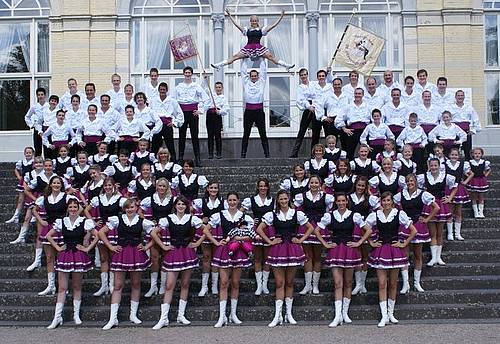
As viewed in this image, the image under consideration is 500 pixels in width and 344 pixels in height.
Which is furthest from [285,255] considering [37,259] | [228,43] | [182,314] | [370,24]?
[370,24]

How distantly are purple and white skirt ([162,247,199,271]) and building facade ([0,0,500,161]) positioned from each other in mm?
9815

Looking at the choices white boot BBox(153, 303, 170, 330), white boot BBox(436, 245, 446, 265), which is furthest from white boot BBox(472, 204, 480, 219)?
white boot BBox(153, 303, 170, 330)

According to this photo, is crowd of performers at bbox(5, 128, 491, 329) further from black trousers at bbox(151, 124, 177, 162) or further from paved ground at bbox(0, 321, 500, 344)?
black trousers at bbox(151, 124, 177, 162)

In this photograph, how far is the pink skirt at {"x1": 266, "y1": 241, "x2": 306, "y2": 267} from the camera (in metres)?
9.14

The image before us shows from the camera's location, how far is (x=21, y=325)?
938 centimetres

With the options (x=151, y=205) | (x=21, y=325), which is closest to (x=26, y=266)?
(x=21, y=325)

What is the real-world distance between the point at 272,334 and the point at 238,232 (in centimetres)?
150

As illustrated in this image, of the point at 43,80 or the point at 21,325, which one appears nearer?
the point at 21,325

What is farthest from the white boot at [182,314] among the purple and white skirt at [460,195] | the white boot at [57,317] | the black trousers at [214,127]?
the black trousers at [214,127]

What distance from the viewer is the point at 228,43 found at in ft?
63.7

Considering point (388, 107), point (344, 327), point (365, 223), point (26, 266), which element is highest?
point (388, 107)

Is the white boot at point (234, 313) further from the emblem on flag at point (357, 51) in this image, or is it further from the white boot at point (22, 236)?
the emblem on flag at point (357, 51)

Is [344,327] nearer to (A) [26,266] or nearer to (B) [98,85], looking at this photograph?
(A) [26,266]

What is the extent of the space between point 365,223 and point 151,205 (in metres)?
3.16
